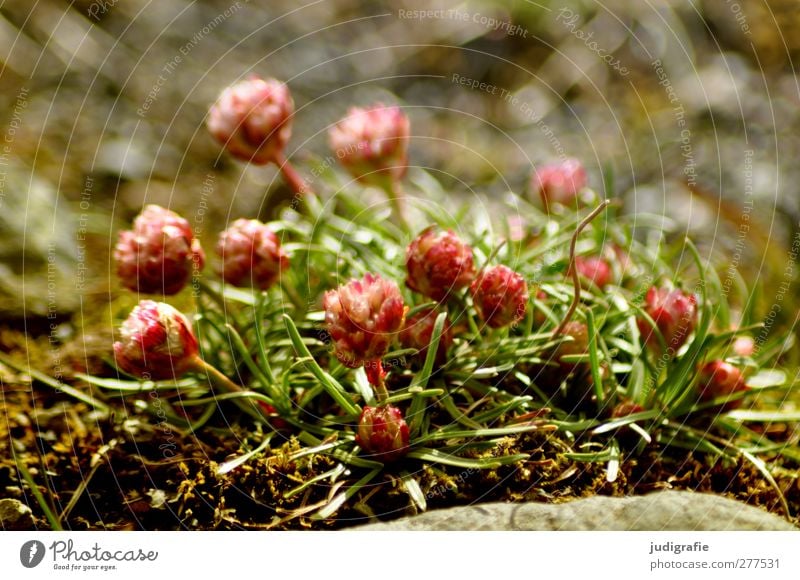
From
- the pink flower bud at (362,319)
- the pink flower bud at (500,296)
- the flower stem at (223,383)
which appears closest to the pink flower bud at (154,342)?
the flower stem at (223,383)

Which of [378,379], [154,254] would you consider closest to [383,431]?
[378,379]

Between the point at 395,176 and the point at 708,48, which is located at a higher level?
the point at 708,48

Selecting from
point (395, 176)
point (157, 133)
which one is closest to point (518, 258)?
point (395, 176)

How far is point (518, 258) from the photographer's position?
2.68ft

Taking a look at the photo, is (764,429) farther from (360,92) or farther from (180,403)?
(360,92)

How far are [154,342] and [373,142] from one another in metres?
0.33

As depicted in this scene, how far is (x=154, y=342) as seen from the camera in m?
0.63

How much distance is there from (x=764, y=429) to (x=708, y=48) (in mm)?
971

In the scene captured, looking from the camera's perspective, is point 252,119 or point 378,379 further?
point 252,119

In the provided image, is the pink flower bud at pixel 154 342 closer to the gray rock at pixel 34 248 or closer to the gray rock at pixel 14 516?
the gray rock at pixel 14 516

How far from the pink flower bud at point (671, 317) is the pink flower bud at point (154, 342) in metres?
0.46

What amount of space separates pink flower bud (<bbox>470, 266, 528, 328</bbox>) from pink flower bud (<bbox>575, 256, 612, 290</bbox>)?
173 millimetres
